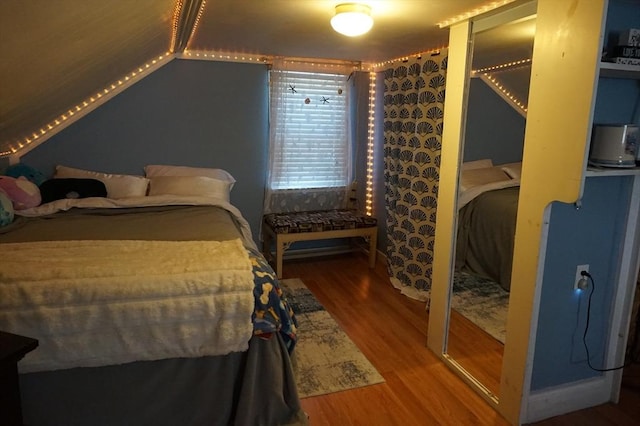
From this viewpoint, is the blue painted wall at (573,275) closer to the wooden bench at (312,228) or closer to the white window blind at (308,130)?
the wooden bench at (312,228)

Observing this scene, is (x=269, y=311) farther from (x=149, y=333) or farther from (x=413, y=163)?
(x=413, y=163)

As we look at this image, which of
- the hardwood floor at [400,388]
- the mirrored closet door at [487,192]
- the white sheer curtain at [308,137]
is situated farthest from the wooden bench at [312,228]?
the mirrored closet door at [487,192]

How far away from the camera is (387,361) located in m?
2.45

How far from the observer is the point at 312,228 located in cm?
372

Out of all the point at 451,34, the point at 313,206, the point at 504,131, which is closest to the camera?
the point at 504,131

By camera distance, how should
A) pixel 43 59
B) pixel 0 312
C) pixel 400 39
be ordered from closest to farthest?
pixel 0 312 < pixel 43 59 < pixel 400 39

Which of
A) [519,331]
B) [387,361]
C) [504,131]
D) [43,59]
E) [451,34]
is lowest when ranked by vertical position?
[387,361]

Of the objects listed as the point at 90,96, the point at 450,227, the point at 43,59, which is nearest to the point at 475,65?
the point at 450,227

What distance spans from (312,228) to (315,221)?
8cm

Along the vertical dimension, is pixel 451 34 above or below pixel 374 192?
above

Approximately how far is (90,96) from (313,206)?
2065 millimetres

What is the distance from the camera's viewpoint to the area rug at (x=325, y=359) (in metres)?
2.22

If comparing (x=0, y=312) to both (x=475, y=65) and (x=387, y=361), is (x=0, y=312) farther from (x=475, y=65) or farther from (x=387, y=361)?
(x=475, y=65)

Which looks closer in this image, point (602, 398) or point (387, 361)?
point (602, 398)
